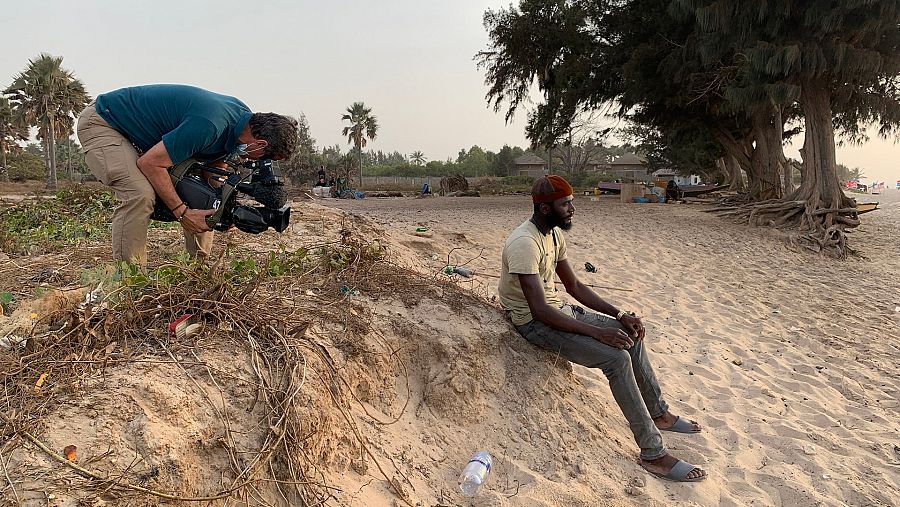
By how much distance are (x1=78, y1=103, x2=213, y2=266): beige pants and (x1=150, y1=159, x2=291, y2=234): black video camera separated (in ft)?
0.37

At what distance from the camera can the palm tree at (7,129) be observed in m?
32.8

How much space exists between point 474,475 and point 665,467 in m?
1.10

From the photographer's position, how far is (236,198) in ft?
9.94

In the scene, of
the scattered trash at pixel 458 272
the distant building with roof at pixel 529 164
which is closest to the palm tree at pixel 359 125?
the distant building with roof at pixel 529 164

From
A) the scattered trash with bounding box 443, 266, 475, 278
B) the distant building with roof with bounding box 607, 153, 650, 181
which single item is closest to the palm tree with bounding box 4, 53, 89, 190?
the scattered trash with bounding box 443, 266, 475, 278

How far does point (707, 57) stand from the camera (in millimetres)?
11820

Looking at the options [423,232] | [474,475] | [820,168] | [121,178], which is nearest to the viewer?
[474,475]

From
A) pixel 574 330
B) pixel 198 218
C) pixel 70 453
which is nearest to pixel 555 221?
pixel 574 330

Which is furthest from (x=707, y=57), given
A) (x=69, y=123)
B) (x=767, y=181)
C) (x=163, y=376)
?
(x=69, y=123)

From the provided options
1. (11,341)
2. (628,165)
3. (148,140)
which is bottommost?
(11,341)

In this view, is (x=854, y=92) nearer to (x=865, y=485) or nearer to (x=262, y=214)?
(x=865, y=485)

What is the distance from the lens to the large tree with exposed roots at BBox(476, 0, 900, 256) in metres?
10.4

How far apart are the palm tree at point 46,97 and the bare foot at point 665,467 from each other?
112 ft

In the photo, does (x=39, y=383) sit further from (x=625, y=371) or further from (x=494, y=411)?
(x=625, y=371)
